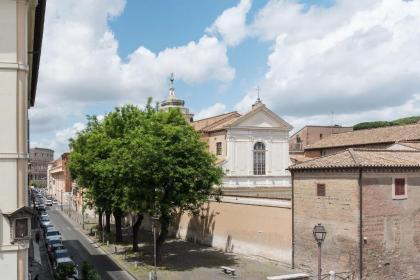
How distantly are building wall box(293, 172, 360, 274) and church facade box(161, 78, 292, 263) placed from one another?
3502 millimetres

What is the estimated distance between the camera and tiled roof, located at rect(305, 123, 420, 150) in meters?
40.8

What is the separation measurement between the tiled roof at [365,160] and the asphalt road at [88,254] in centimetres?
1206

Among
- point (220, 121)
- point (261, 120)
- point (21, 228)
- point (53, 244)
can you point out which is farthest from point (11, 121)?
point (220, 121)

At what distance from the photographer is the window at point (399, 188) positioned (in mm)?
25453

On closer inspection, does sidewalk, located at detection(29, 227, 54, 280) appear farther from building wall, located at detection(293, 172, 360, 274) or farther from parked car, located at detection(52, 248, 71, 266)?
building wall, located at detection(293, 172, 360, 274)

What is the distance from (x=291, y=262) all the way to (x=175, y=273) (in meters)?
6.71

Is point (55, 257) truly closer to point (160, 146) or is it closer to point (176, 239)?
point (160, 146)

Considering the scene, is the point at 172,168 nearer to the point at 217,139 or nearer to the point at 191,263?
the point at 191,263

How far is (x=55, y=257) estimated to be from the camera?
30.7 metres

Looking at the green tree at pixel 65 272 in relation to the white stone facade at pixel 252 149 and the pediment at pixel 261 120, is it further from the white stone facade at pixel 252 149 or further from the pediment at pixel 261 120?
the pediment at pixel 261 120

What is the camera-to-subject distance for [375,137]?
4381 cm

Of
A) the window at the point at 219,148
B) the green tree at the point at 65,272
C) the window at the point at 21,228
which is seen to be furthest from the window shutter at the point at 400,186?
the window at the point at 219,148

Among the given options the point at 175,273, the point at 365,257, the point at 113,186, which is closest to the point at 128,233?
the point at 113,186

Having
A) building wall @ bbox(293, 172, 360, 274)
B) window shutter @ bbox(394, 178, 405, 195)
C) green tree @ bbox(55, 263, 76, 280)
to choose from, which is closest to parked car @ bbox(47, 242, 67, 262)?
green tree @ bbox(55, 263, 76, 280)
